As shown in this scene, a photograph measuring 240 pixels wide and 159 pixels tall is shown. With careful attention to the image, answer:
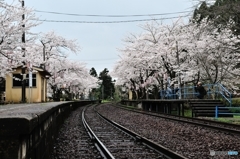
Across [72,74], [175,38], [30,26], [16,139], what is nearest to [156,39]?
[175,38]

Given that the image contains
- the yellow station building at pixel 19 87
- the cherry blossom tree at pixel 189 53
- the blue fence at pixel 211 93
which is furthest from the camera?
the yellow station building at pixel 19 87

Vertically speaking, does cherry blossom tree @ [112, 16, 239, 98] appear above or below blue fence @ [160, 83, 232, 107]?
above

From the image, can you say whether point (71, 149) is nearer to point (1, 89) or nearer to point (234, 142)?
point (234, 142)

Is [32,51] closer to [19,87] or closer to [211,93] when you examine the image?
[19,87]

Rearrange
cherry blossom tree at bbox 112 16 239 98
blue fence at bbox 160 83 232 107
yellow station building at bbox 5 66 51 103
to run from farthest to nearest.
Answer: yellow station building at bbox 5 66 51 103 < cherry blossom tree at bbox 112 16 239 98 < blue fence at bbox 160 83 232 107

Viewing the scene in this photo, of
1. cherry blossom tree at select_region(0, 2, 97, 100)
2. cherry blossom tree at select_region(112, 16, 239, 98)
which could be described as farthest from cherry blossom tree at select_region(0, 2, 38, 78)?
cherry blossom tree at select_region(112, 16, 239, 98)

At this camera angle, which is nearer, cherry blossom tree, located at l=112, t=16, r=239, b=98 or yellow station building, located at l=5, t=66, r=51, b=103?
cherry blossom tree, located at l=112, t=16, r=239, b=98

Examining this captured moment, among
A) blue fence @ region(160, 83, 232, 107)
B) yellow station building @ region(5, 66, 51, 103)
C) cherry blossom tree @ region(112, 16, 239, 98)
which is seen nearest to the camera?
blue fence @ region(160, 83, 232, 107)

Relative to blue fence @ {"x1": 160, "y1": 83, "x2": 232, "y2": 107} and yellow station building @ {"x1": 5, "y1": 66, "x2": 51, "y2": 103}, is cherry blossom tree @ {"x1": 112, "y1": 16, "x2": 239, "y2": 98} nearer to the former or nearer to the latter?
blue fence @ {"x1": 160, "y1": 83, "x2": 232, "y2": 107}

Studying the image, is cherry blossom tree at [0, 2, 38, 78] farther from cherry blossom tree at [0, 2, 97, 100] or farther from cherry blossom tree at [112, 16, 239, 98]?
cherry blossom tree at [112, 16, 239, 98]

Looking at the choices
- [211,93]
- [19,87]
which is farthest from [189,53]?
[19,87]

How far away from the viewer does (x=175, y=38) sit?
31344 millimetres

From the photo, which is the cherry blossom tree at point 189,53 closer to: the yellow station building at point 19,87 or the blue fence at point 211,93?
the blue fence at point 211,93

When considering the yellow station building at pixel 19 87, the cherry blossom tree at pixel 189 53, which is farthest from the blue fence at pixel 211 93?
the yellow station building at pixel 19 87
